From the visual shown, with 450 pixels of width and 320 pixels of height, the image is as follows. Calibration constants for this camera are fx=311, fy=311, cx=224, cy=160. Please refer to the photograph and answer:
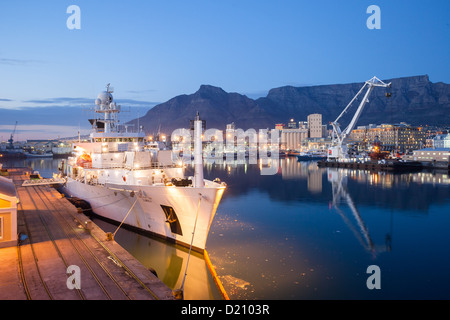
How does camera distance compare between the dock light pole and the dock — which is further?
the dock light pole

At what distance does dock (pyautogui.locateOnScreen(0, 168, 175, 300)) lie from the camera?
9117 mm

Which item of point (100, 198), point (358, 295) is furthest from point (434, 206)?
point (100, 198)

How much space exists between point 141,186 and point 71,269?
6.92m

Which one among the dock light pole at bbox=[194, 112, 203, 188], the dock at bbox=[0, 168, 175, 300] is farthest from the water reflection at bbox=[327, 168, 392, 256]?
the dock at bbox=[0, 168, 175, 300]

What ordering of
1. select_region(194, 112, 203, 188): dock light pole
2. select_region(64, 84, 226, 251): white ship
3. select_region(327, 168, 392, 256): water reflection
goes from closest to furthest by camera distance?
select_region(194, 112, 203, 188): dock light pole → select_region(64, 84, 226, 251): white ship → select_region(327, 168, 392, 256): water reflection

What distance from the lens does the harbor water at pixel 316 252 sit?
1288 cm

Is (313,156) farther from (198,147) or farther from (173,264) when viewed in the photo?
(198,147)

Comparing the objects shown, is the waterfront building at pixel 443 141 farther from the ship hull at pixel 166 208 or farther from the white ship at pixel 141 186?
the ship hull at pixel 166 208

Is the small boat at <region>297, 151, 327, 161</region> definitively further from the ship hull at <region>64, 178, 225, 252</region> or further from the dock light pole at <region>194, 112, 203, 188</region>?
the dock light pole at <region>194, 112, 203, 188</region>

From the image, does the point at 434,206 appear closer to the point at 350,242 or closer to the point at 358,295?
the point at 350,242

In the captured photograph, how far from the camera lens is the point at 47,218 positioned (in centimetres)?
1841

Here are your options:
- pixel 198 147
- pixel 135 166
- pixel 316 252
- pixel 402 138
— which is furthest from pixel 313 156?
pixel 198 147

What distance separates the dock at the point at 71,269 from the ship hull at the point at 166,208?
9.99ft

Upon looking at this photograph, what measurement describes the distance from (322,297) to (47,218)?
51.7 ft
